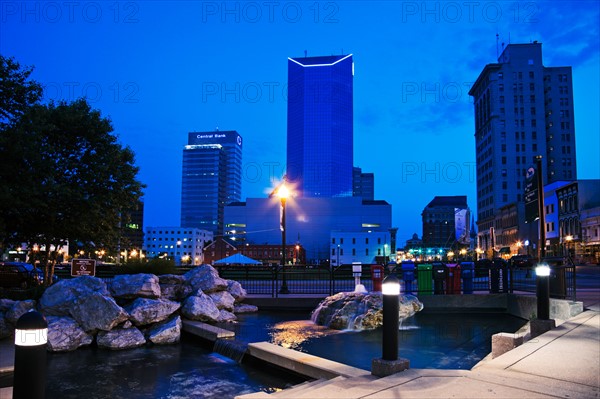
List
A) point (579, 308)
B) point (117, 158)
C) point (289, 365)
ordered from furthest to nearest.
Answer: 1. point (117, 158)
2. point (579, 308)
3. point (289, 365)

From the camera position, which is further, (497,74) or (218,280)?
(497,74)

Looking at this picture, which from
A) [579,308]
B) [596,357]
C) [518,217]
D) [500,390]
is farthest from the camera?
[518,217]

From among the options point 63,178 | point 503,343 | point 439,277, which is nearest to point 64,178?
point 63,178

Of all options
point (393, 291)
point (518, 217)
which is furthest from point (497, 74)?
point (393, 291)

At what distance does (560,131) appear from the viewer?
410ft

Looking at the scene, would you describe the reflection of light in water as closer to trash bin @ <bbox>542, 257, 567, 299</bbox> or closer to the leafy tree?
trash bin @ <bbox>542, 257, 567, 299</bbox>

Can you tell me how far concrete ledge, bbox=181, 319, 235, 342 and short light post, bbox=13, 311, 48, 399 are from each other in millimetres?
7897

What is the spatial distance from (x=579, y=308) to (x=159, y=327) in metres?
11.2

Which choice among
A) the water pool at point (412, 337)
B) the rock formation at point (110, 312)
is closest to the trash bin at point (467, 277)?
the water pool at point (412, 337)

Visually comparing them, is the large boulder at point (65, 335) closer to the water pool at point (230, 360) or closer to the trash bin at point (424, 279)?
the water pool at point (230, 360)

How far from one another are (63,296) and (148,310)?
7.43ft

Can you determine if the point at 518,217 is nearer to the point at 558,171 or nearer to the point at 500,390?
the point at 558,171

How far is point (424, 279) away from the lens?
736 inches

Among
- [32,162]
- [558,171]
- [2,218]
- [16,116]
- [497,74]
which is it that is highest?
[497,74]
